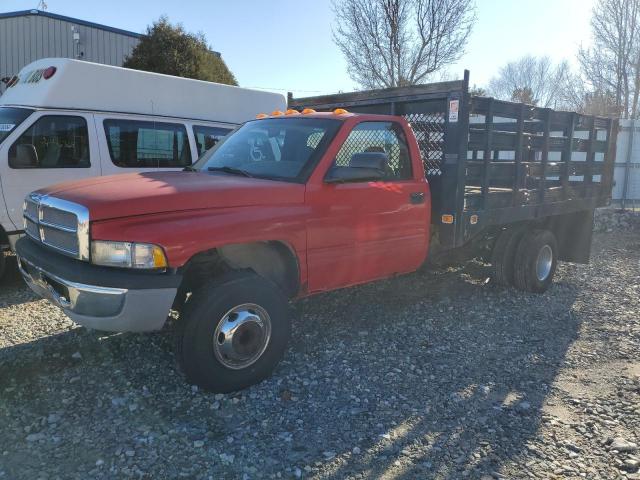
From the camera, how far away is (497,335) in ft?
16.2

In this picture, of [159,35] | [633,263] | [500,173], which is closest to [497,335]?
[500,173]

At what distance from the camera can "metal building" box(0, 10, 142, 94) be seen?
18469 millimetres

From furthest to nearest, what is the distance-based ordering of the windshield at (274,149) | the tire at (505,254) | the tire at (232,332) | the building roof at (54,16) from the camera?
the building roof at (54,16) < the tire at (505,254) < the windshield at (274,149) < the tire at (232,332)

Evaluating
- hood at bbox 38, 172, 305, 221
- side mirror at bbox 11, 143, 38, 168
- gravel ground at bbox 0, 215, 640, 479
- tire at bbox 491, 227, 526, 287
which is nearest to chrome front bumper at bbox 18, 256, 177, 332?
hood at bbox 38, 172, 305, 221

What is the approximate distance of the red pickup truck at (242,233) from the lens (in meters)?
3.19

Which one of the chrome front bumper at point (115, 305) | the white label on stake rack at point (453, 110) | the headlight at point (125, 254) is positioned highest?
the white label on stake rack at point (453, 110)

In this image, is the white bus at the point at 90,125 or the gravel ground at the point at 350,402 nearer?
the gravel ground at the point at 350,402

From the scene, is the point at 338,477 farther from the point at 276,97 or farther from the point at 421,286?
the point at 276,97

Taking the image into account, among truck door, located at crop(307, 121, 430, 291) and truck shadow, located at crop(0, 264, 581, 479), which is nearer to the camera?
truck shadow, located at crop(0, 264, 581, 479)

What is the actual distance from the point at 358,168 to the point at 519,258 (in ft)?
9.93

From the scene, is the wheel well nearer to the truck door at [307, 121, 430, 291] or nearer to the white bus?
the truck door at [307, 121, 430, 291]

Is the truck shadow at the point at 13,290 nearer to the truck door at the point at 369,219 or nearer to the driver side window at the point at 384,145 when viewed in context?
the truck door at the point at 369,219

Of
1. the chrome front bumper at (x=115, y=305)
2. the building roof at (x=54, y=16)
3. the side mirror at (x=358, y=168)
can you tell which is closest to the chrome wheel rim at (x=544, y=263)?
the side mirror at (x=358, y=168)

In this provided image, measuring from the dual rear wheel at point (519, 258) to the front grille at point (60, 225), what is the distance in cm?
461
